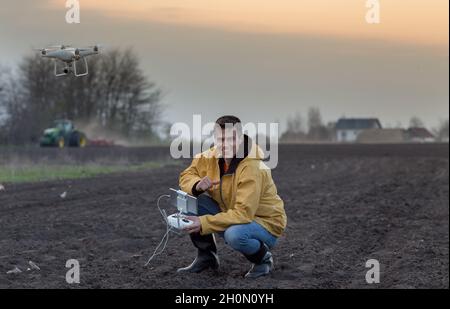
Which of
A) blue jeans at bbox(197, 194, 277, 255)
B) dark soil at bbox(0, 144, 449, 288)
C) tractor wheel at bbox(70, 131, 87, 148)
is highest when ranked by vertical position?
tractor wheel at bbox(70, 131, 87, 148)

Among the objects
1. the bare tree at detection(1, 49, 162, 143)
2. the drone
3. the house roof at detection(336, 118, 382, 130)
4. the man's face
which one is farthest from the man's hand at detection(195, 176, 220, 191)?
the house roof at detection(336, 118, 382, 130)

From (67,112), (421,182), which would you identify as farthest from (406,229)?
(421,182)

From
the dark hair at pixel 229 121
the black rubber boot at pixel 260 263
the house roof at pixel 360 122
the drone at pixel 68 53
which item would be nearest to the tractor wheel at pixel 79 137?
the house roof at pixel 360 122

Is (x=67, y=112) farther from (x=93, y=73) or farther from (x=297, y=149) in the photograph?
(x=297, y=149)

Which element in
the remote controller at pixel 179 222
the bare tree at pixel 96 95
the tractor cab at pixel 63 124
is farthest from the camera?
the tractor cab at pixel 63 124

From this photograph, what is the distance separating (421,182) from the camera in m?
22.0

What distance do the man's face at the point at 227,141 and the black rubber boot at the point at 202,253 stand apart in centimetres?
116

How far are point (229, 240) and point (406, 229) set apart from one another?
605cm

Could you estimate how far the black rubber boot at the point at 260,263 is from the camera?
7480 mm

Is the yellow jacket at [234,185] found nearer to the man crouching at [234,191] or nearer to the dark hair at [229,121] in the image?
the man crouching at [234,191]

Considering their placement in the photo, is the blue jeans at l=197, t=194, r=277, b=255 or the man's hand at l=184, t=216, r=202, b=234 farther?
the blue jeans at l=197, t=194, r=277, b=255

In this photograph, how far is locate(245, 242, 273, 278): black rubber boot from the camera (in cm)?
748

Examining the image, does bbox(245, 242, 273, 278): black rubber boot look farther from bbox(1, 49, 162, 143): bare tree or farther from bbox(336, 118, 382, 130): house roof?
bbox(336, 118, 382, 130): house roof

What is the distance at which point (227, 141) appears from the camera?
21.8 feet
